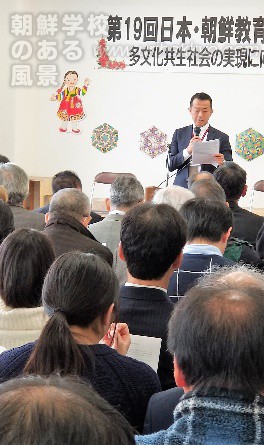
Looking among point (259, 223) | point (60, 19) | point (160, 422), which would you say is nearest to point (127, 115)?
point (60, 19)

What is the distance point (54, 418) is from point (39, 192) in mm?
8093

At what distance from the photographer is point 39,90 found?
8.84 meters

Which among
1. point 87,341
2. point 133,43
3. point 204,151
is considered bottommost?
point 87,341

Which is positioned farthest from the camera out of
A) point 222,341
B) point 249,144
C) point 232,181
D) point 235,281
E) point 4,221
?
point 249,144

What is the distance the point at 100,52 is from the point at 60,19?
64cm

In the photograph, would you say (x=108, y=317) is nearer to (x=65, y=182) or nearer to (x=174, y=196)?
(x=174, y=196)

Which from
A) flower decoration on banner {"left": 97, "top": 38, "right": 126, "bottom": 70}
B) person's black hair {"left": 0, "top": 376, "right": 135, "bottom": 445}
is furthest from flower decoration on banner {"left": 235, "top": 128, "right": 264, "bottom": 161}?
person's black hair {"left": 0, "top": 376, "right": 135, "bottom": 445}

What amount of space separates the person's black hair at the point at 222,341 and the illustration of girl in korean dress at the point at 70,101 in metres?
7.66

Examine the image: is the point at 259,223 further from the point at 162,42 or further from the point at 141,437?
the point at 162,42

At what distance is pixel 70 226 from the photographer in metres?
3.51

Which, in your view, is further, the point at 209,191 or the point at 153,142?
the point at 153,142

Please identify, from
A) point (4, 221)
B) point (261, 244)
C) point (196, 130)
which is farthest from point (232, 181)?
point (4, 221)

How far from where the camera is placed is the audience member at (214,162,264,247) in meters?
4.41

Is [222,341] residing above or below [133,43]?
below
